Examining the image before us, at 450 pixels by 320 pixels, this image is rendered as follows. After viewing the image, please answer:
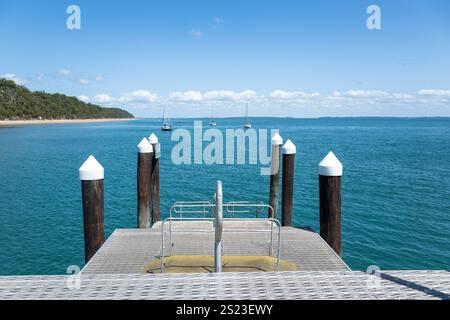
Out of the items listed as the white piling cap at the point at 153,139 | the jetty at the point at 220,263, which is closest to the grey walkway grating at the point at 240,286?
the jetty at the point at 220,263

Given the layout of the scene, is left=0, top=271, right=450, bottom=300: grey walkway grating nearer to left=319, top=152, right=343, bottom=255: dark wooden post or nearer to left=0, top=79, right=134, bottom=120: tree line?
left=319, top=152, right=343, bottom=255: dark wooden post

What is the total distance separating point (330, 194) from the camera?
770cm

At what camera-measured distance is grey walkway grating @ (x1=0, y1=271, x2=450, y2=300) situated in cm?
427

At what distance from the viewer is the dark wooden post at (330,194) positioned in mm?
7695

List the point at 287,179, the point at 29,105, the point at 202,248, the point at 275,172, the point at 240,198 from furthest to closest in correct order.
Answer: the point at 29,105, the point at 240,198, the point at 275,172, the point at 287,179, the point at 202,248

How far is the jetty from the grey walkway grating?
1cm

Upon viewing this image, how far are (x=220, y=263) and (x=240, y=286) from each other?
1290 mm

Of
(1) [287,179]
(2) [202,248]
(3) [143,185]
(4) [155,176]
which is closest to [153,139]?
(4) [155,176]

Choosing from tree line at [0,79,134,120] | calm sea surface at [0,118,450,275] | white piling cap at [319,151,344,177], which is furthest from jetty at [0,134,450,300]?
tree line at [0,79,134,120]

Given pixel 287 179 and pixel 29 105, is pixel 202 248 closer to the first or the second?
pixel 287 179

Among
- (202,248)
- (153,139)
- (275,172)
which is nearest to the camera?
(202,248)

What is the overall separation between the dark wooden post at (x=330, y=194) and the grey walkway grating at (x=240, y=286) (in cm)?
282

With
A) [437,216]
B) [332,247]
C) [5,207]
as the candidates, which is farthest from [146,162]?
[437,216]
